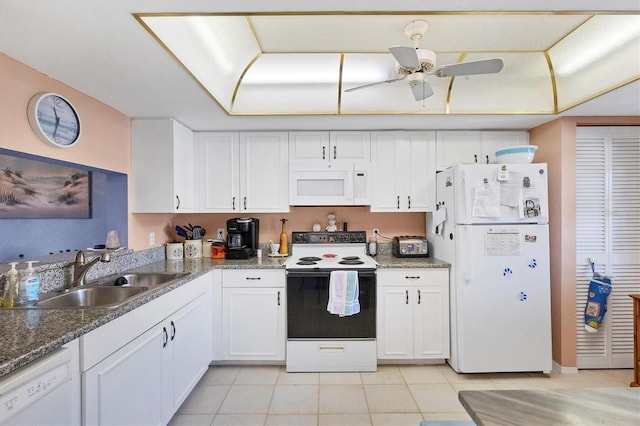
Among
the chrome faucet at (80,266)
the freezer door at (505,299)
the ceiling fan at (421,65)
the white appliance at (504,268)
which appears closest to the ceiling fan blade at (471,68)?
the ceiling fan at (421,65)

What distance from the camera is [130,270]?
7.82ft

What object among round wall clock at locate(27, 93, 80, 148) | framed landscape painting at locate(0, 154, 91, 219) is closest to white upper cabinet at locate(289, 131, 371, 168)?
round wall clock at locate(27, 93, 80, 148)

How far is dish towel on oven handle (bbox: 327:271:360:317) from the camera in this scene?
2.47 metres

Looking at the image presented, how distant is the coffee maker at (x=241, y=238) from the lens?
2.89m

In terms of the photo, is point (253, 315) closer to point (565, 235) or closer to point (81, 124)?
point (81, 124)

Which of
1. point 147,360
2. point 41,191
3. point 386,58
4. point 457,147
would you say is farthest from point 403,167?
point 41,191

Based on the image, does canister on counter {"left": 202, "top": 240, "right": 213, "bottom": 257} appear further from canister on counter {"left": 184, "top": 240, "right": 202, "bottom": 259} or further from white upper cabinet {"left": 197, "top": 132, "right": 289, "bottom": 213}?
white upper cabinet {"left": 197, "top": 132, "right": 289, "bottom": 213}

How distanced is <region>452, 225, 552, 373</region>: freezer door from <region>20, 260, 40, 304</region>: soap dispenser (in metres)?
2.79

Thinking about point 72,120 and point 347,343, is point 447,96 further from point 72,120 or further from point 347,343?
point 72,120

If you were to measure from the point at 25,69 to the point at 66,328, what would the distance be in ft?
5.02

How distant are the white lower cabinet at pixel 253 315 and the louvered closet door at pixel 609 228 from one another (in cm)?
255

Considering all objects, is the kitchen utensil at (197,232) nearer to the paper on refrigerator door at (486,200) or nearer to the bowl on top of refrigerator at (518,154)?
the paper on refrigerator door at (486,200)

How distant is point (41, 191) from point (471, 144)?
389 centimetres

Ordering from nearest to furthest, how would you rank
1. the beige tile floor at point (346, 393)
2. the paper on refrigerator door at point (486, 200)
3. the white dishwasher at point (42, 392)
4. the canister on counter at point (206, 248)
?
the white dishwasher at point (42, 392) → the beige tile floor at point (346, 393) → the paper on refrigerator door at point (486, 200) → the canister on counter at point (206, 248)
